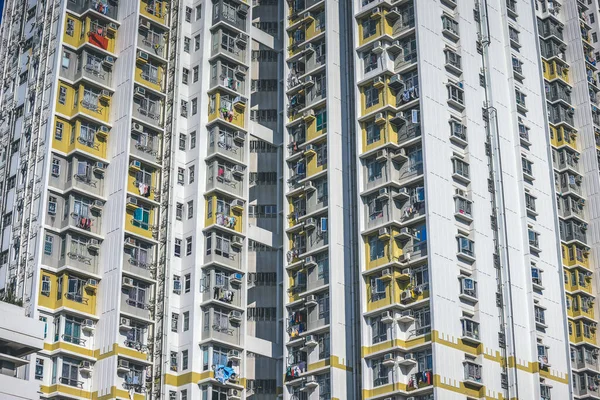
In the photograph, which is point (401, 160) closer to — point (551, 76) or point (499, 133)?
point (499, 133)

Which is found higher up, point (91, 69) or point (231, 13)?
point (231, 13)

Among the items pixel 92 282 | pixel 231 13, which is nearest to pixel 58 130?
pixel 92 282

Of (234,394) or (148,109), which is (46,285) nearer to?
(234,394)

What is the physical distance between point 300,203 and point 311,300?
734cm

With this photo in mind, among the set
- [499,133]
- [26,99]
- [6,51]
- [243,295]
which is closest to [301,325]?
[243,295]

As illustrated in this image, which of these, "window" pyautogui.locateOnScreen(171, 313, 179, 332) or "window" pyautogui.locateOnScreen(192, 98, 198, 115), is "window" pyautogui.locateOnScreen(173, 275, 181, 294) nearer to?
"window" pyautogui.locateOnScreen(171, 313, 179, 332)

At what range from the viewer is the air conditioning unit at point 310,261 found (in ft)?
228

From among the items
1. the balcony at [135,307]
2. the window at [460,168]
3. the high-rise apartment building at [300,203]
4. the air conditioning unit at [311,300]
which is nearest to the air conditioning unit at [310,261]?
the high-rise apartment building at [300,203]

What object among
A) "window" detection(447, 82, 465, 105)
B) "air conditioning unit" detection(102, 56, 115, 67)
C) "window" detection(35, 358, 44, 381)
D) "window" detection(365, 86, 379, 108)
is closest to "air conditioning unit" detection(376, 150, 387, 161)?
"window" detection(365, 86, 379, 108)

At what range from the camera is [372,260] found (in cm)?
6719

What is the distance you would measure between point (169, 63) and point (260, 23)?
10.3 metres

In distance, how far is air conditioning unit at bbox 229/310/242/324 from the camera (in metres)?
69.8

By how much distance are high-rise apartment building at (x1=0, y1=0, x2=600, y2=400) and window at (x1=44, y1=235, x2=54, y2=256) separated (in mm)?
265

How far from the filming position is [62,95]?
70.6 meters
